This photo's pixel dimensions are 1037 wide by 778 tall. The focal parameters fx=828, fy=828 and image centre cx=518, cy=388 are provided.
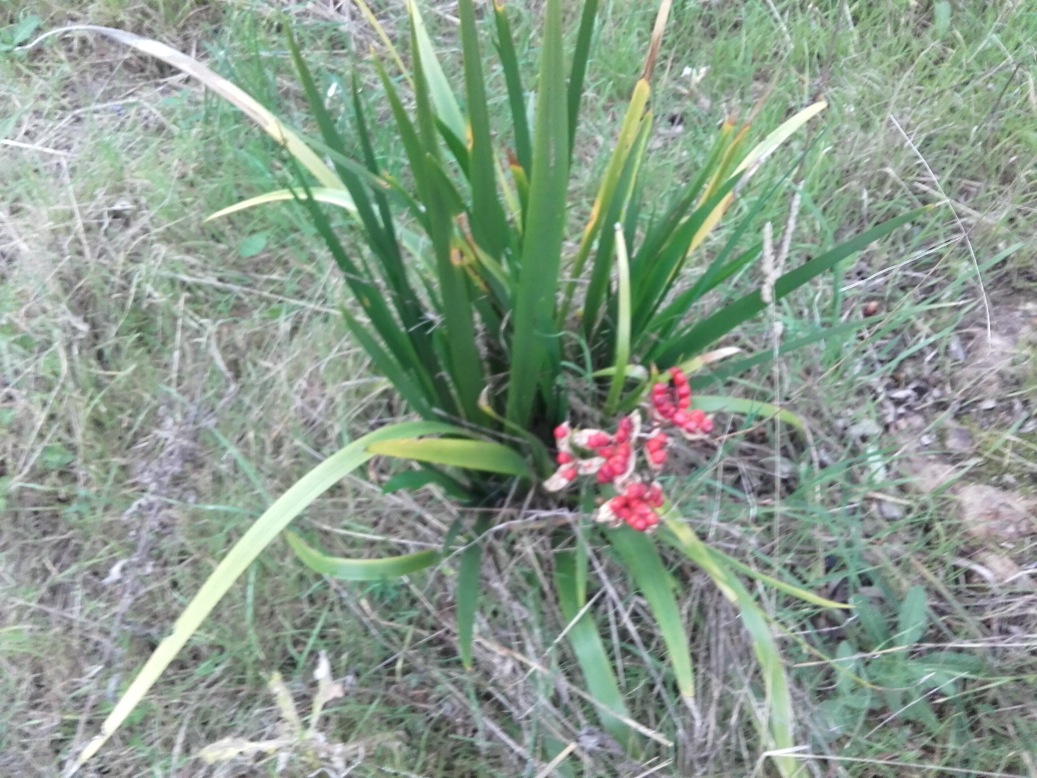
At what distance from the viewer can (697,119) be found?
1.65 metres

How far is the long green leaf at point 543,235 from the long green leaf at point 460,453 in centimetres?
6

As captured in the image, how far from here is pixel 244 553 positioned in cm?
89

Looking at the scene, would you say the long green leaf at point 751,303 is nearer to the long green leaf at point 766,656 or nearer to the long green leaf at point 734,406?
the long green leaf at point 734,406

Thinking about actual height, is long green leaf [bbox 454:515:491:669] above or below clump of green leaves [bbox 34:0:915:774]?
below

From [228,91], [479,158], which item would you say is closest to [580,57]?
[479,158]

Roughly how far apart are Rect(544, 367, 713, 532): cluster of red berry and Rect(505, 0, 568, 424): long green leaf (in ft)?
0.34

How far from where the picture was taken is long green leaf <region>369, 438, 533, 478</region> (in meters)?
0.88

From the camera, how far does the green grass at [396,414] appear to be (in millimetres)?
1145

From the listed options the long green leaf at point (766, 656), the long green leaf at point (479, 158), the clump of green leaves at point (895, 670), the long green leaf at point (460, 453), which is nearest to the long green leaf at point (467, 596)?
the long green leaf at point (460, 453)

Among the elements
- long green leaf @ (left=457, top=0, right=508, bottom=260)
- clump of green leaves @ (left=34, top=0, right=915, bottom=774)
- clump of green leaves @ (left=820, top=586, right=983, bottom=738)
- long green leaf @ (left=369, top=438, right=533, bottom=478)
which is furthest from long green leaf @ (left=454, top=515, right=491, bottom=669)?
clump of green leaves @ (left=820, top=586, right=983, bottom=738)

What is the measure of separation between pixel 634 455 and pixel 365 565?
0.37 meters

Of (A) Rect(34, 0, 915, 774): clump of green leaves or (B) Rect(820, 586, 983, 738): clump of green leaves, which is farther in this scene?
(B) Rect(820, 586, 983, 738): clump of green leaves

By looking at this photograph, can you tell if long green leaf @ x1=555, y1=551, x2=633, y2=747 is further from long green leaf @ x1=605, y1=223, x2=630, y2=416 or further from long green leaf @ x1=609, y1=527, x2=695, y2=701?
long green leaf @ x1=605, y1=223, x2=630, y2=416

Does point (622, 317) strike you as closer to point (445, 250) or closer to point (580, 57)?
point (445, 250)
